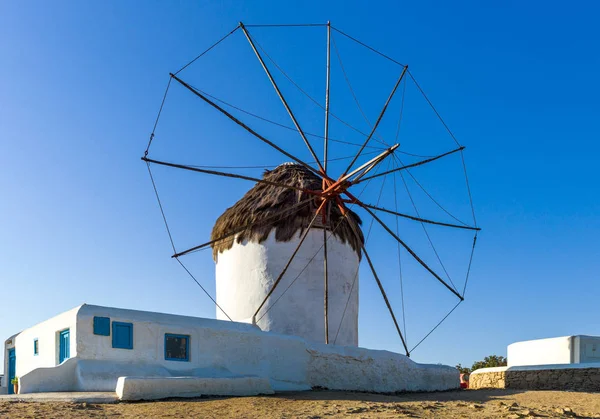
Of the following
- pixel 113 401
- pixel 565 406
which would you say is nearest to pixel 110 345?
pixel 113 401

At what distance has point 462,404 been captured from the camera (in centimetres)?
1302

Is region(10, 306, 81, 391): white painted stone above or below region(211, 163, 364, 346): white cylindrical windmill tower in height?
below

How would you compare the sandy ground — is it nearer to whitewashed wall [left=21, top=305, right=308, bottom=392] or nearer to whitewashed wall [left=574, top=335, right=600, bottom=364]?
whitewashed wall [left=21, top=305, right=308, bottom=392]

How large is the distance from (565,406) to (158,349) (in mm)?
8127

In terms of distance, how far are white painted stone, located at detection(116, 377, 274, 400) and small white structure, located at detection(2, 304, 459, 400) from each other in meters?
0.02

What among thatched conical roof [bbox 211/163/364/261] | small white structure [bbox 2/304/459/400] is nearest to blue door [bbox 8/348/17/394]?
small white structure [bbox 2/304/459/400]

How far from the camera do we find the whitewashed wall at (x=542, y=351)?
21.8 meters

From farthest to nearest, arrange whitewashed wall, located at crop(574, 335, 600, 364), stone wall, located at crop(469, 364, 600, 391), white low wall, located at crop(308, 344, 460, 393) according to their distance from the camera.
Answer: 1. whitewashed wall, located at crop(574, 335, 600, 364)
2. stone wall, located at crop(469, 364, 600, 391)
3. white low wall, located at crop(308, 344, 460, 393)

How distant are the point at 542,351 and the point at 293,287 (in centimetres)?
959

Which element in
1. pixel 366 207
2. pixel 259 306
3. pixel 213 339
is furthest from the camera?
pixel 259 306

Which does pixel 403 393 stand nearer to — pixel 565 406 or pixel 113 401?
pixel 565 406

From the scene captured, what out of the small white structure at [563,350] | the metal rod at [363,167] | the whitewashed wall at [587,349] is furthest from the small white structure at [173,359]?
the whitewashed wall at [587,349]

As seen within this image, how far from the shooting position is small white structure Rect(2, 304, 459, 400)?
12.2 metres

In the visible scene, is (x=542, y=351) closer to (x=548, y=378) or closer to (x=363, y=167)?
(x=548, y=378)
